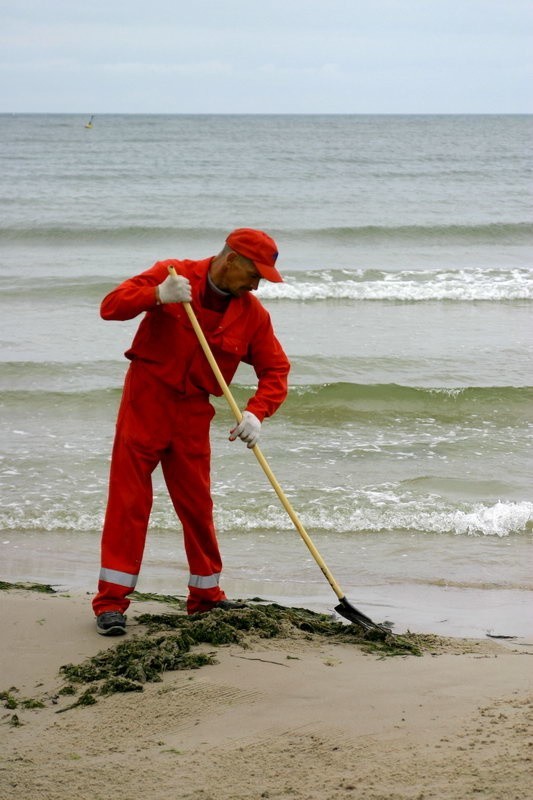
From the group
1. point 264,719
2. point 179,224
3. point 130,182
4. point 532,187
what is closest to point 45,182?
point 130,182

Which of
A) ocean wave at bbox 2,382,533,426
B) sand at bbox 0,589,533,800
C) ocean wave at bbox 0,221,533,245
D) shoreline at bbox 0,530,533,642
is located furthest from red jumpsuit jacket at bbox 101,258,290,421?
ocean wave at bbox 0,221,533,245

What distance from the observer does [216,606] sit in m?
4.66

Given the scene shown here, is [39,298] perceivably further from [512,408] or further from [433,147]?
[433,147]

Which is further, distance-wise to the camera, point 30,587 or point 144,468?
point 30,587

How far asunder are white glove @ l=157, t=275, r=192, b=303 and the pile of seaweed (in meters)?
1.34

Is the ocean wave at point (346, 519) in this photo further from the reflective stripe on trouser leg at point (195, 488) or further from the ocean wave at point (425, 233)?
the ocean wave at point (425, 233)

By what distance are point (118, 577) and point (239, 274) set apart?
137cm

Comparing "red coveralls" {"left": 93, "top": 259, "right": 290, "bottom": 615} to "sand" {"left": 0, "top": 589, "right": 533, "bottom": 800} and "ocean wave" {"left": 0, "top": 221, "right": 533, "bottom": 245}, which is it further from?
"ocean wave" {"left": 0, "top": 221, "right": 533, "bottom": 245}

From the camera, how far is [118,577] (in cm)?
439

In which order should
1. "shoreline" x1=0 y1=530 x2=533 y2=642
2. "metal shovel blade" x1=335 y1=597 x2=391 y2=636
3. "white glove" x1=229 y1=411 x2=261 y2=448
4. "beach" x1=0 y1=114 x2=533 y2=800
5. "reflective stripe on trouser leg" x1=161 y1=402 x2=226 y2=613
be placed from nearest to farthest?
"beach" x1=0 y1=114 x2=533 y2=800 → "white glove" x1=229 y1=411 x2=261 y2=448 → "reflective stripe on trouser leg" x1=161 y1=402 x2=226 y2=613 → "metal shovel blade" x1=335 y1=597 x2=391 y2=636 → "shoreline" x1=0 y1=530 x2=533 y2=642

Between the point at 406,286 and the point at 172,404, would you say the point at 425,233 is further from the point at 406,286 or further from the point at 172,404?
the point at 172,404

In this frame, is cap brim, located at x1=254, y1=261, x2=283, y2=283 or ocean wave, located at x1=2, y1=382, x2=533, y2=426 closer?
cap brim, located at x1=254, y1=261, x2=283, y2=283

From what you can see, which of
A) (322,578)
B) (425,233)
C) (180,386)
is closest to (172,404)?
(180,386)

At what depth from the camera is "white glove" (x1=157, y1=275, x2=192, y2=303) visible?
12.9ft
